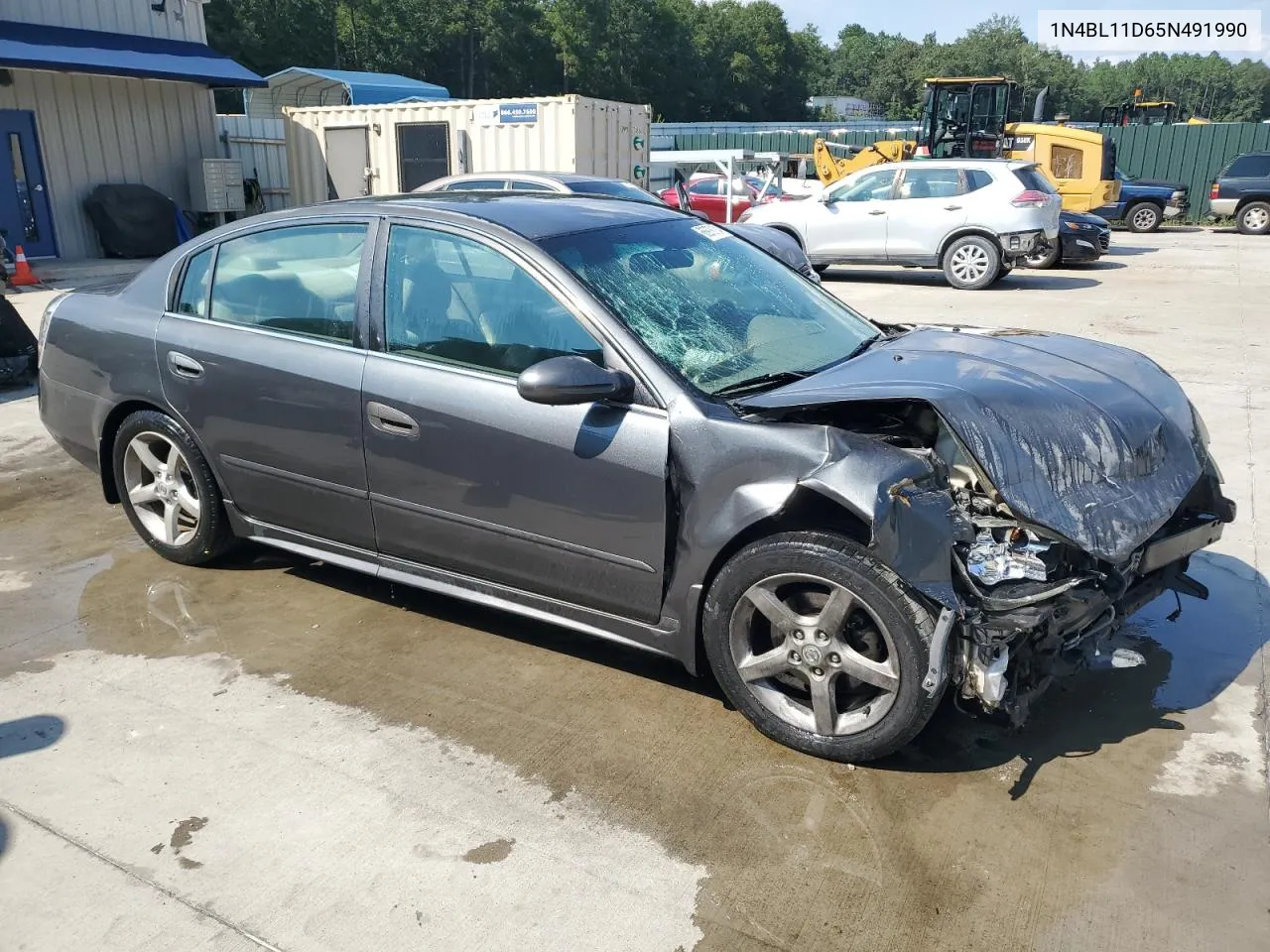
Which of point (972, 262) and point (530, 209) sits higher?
point (530, 209)

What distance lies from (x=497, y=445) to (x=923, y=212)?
12.1m

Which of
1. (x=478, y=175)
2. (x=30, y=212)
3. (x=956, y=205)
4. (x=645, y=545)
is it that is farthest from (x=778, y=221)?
(x=645, y=545)

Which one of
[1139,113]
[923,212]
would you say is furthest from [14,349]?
[1139,113]

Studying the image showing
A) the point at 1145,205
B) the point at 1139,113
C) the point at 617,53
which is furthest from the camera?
the point at 617,53

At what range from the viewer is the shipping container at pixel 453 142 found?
677 inches

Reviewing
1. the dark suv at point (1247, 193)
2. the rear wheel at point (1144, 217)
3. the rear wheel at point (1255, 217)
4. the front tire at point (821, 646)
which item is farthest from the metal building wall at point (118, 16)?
the rear wheel at point (1255, 217)

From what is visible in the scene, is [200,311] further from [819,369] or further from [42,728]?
[819,369]

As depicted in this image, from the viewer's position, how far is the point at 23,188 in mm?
16438

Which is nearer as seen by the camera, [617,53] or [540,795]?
[540,795]

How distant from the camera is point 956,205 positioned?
46.0 feet

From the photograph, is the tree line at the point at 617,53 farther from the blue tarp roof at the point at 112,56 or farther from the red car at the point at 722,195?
the red car at the point at 722,195

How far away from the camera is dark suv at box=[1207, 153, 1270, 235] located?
22.5 metres

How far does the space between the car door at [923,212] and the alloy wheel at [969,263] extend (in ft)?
0.97

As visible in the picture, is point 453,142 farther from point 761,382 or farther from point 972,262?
point 761,382
